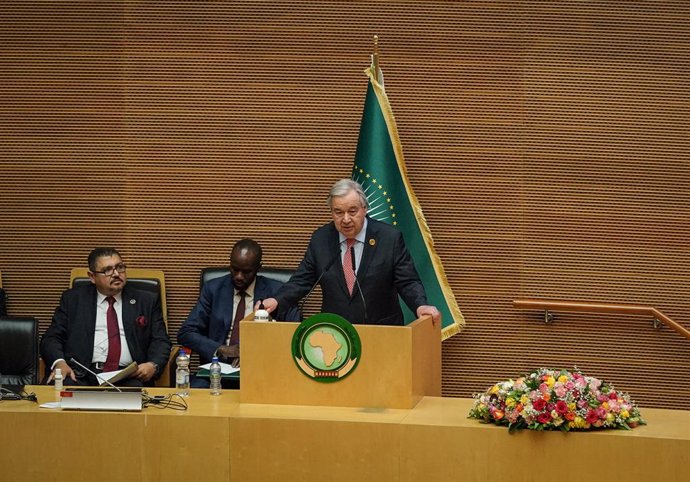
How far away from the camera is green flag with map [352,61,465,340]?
22.7 ft

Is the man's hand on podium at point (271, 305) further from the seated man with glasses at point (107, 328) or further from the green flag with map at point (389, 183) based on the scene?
the green flag with map at point (389, 183)

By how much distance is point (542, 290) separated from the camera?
7.27m

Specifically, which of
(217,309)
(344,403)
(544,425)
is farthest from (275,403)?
(217,309)

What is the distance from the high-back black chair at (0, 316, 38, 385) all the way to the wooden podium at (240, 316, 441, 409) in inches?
74.2

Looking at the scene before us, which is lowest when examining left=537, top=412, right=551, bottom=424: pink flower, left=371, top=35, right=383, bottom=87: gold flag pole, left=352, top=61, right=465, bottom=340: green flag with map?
left=537, top=412, right=551, bottom=424: pink flower

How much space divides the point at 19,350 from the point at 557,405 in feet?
10.8

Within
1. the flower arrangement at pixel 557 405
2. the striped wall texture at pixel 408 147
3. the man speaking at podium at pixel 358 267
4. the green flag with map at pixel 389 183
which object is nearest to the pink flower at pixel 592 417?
the flower arrangement at pixel 557 405

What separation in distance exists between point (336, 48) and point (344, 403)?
10.0 ft

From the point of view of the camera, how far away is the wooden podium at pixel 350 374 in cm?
489

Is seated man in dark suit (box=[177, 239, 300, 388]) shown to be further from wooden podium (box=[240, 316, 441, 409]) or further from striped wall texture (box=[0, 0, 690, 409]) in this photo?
wooden podium (box=[240, 316, 441, 409])

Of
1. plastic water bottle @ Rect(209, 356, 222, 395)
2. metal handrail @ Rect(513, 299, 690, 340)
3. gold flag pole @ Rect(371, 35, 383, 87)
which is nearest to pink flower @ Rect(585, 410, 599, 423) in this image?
plastic water bottle @ Rect(209, 356, 222, 395)

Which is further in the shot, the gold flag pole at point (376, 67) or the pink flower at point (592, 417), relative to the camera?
the gold flag pole at point (376, 67)

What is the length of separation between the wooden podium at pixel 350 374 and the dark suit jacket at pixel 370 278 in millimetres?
591

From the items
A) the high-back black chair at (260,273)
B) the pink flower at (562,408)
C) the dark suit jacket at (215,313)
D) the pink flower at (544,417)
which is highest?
the high-back black chair at (260,273)
